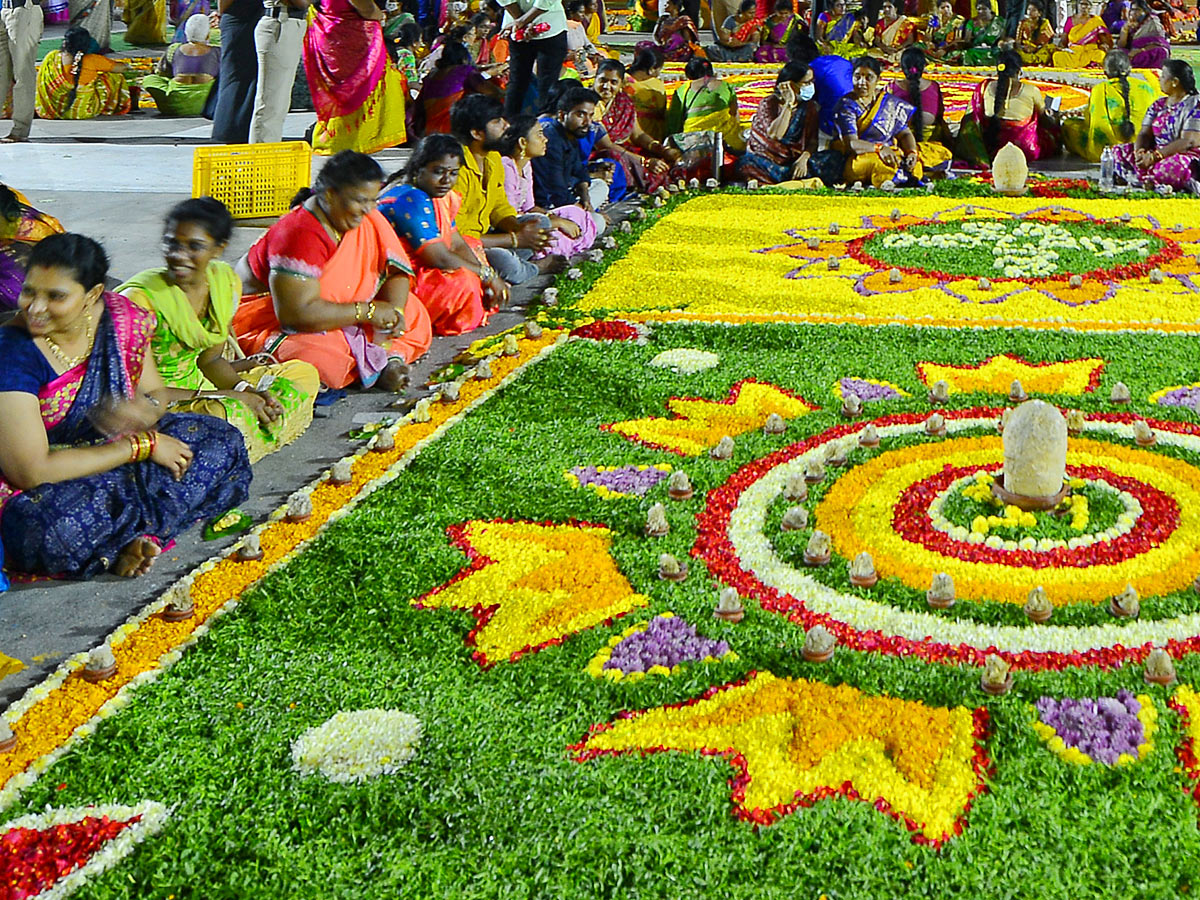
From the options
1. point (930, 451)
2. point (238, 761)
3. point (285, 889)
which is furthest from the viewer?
point (930, 451)

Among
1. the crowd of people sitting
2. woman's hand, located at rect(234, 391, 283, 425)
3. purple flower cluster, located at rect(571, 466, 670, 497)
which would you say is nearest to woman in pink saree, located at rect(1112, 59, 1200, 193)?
the crowd of people sitting

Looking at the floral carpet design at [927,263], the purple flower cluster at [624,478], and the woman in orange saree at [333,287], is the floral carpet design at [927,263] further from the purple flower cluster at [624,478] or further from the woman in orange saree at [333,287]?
the purple flower cluster at [624,478]

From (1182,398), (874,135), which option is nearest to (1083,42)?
(874,135)

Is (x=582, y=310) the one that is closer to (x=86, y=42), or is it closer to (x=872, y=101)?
(x=872, y=101)

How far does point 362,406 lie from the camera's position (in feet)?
17.6

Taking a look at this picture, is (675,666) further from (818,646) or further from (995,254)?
(995,254)

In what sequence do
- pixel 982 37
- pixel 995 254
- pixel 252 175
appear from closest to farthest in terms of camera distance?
pixel 995 254 < pixel 252 175 < pixel 982 37

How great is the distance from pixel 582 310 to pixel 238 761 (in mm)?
4082

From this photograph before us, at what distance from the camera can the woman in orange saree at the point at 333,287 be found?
5.28 meters

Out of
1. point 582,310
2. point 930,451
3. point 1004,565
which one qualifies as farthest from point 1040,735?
point 582,310

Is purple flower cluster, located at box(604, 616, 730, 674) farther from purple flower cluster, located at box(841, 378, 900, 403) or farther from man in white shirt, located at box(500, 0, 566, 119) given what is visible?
man in white shirt, located at box(500, 0, 566, 119)

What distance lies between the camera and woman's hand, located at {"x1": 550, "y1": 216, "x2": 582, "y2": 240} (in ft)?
25.7

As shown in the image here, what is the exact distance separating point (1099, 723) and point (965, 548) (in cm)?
93

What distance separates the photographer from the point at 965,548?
384cm
